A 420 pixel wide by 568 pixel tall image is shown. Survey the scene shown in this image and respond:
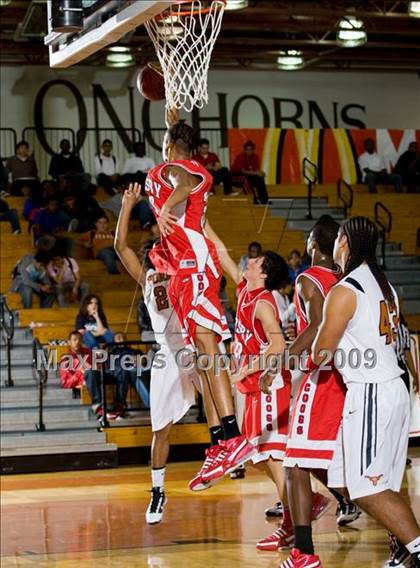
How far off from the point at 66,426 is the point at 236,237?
9.90 feet

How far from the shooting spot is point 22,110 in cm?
2230

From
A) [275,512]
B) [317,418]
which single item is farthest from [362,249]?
[275,512]

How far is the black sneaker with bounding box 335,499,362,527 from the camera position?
941 cm

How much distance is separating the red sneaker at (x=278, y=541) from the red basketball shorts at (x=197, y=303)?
2.24 metres

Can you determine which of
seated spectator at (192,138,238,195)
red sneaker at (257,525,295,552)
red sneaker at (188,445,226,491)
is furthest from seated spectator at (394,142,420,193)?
red sneaker at (188,445,226,491)

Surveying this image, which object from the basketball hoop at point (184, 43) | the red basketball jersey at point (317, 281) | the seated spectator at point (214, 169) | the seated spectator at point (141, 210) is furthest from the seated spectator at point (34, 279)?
the basketball hoop at point (184, 43)

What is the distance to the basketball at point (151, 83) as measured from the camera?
23.2 feet

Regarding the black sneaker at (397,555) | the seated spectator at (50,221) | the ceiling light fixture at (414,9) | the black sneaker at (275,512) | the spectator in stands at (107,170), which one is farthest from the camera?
the spectator in stands at (107,170)

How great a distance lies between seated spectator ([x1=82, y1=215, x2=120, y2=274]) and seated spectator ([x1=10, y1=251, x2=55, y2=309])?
1.06 metres

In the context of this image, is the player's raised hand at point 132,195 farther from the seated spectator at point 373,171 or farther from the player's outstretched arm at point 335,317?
the seated spectator at point 373,171

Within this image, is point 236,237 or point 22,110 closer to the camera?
point 236,237

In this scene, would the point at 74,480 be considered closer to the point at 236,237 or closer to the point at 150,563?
the point at 236,237

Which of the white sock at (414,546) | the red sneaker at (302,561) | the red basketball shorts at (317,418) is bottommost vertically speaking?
the red sneaker at (302,561)

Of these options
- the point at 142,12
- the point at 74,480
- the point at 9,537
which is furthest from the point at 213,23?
the point at 74,480
